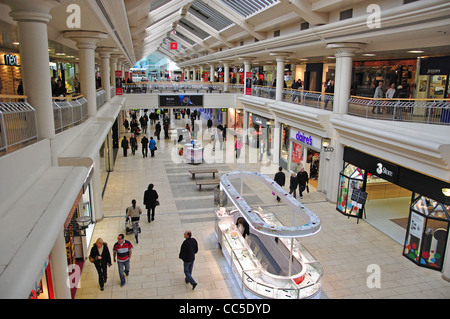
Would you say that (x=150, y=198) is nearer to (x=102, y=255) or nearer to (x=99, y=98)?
(x=102, y=255)

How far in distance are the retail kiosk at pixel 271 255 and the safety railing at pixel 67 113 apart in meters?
4.34

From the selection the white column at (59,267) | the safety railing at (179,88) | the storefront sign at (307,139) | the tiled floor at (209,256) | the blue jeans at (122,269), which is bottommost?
the tiled floor at (209,256)

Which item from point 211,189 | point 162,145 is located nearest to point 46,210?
point 211,189

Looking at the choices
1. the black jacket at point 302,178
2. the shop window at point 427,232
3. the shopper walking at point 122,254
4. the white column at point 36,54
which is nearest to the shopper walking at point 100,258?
the shopper walking at point 122,254

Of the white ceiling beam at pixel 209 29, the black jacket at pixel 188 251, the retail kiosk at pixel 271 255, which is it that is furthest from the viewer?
the white ceiling beam at pixel 209 29

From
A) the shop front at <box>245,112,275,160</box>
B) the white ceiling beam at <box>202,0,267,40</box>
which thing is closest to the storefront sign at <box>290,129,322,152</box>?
the shop front at <box>245,112,275,160</box>

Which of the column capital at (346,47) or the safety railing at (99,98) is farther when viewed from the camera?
the safety railing at (99,98)

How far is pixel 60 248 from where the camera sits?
5.74m

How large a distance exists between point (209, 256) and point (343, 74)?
27.3 feet

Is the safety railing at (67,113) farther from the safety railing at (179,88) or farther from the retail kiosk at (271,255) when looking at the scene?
the safety railing at (179,88)

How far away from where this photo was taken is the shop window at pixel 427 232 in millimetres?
8984

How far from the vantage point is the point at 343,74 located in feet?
43.3

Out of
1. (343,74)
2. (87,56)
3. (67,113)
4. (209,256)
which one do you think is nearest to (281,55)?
(343,74)
